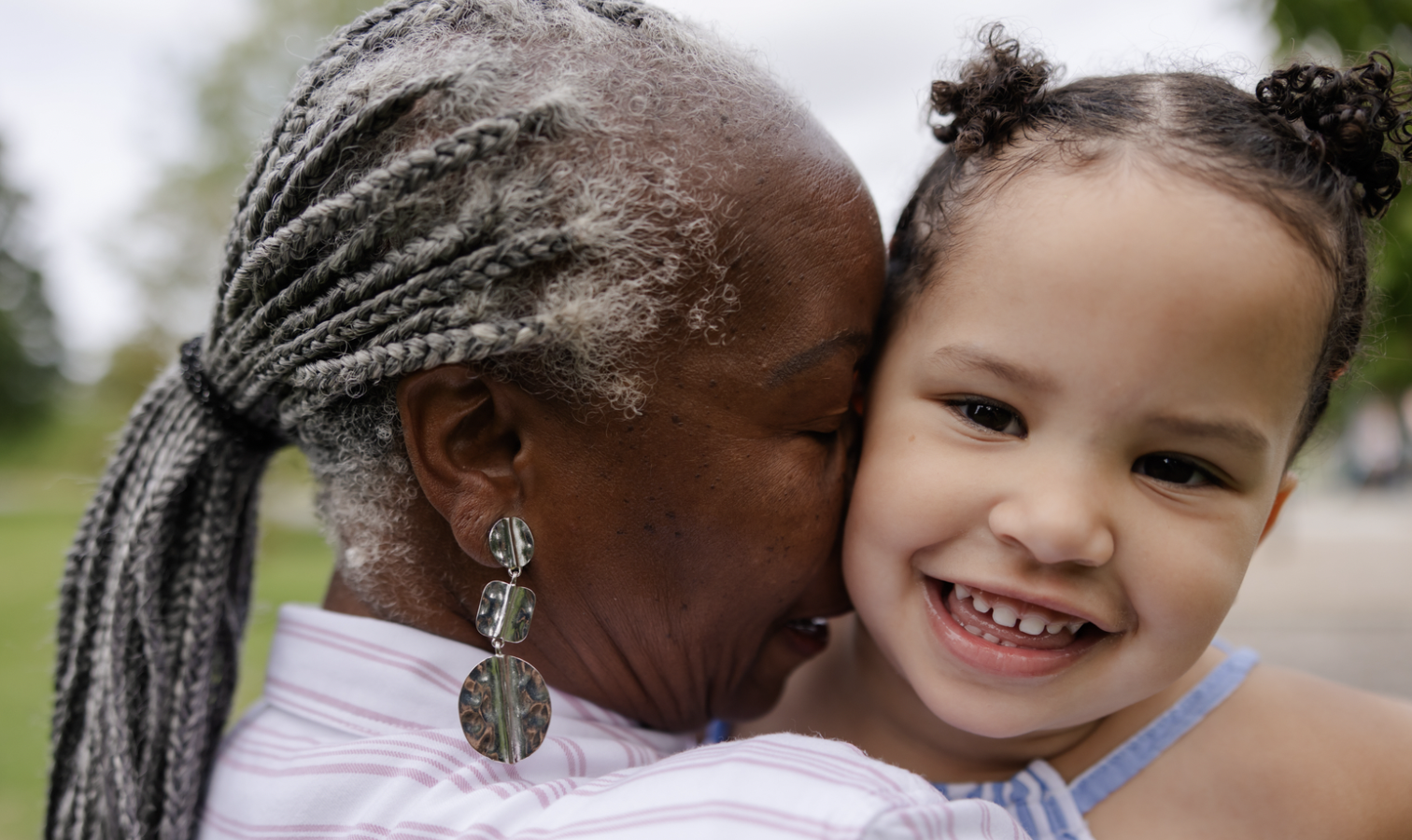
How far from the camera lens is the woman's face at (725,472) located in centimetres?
148

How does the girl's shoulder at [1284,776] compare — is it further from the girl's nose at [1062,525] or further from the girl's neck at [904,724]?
the girl's nose at [1062,525]

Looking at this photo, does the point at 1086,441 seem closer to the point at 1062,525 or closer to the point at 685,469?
the point at 1062,525

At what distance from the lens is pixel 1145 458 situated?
1.45 meters

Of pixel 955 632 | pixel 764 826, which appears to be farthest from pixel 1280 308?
pixel 764 826

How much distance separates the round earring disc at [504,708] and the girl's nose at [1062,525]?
74cm

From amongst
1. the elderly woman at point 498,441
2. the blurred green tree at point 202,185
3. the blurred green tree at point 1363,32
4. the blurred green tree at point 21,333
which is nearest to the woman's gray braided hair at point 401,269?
the elderly woman at point 498,441

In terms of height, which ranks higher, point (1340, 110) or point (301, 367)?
point (1340, 110)

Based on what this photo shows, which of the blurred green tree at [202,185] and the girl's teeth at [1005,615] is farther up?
the blurred green tree at [202,185]

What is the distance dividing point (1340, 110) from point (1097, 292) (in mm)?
578

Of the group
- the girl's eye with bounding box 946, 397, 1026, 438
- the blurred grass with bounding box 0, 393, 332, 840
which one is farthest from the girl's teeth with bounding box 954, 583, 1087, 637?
the blurred grass with bounding box 0, 393, 332, 840

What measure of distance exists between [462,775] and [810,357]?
0.81m

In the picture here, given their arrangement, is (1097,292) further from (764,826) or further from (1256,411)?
(764,826)

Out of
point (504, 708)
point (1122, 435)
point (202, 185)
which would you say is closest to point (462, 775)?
point (504, 708)

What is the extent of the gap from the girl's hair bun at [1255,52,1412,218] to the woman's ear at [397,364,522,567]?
132 cm
